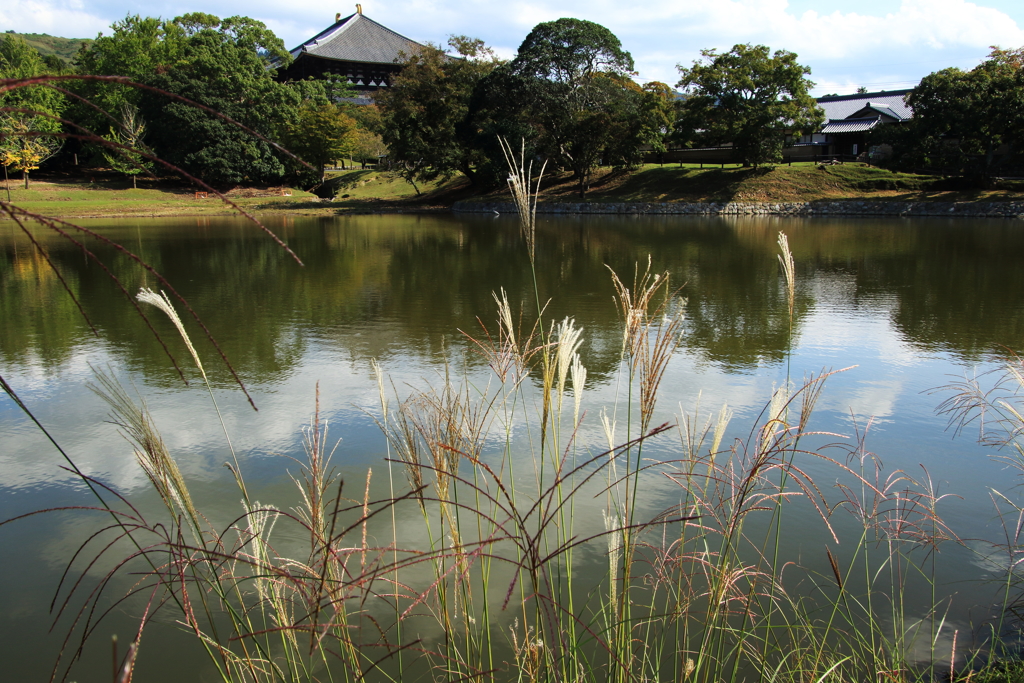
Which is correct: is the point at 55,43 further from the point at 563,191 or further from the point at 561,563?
the point at 561,563

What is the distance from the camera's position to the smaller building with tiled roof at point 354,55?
5269 cm

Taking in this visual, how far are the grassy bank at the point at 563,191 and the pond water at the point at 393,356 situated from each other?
13462 mm

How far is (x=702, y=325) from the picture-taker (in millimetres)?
8148

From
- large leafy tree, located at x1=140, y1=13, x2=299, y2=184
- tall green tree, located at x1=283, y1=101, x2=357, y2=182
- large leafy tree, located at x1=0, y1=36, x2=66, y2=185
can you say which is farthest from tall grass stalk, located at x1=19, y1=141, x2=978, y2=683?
tall green tree, located at x1=283, y1=101, x2=357, y2=182

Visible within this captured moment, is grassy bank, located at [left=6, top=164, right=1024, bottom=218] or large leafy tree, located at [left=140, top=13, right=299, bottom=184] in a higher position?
large leafy tree, located at [left=140, top=13, right=299, bottom=184]

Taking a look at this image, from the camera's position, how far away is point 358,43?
2186 inches

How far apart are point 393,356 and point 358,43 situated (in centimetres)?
5527

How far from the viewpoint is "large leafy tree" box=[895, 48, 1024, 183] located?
26172 mm

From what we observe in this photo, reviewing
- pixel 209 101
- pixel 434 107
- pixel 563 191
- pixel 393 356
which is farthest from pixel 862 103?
pixel 393 356

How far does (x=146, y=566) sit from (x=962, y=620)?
3476 mm

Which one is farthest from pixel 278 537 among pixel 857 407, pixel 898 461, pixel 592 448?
pixel 857 407

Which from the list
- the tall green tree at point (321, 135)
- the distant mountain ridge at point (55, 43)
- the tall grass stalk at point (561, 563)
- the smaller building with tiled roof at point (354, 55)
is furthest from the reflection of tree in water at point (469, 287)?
the distant mountain ridge at point (55, 43)

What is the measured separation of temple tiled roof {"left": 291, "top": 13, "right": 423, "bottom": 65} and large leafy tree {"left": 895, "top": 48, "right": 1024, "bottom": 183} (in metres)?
36.8

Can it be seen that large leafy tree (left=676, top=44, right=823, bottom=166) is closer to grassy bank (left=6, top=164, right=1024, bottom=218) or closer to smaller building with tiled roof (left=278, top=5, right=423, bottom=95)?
grassy bank (left=6, top=164, right=1024, bottom=218)
